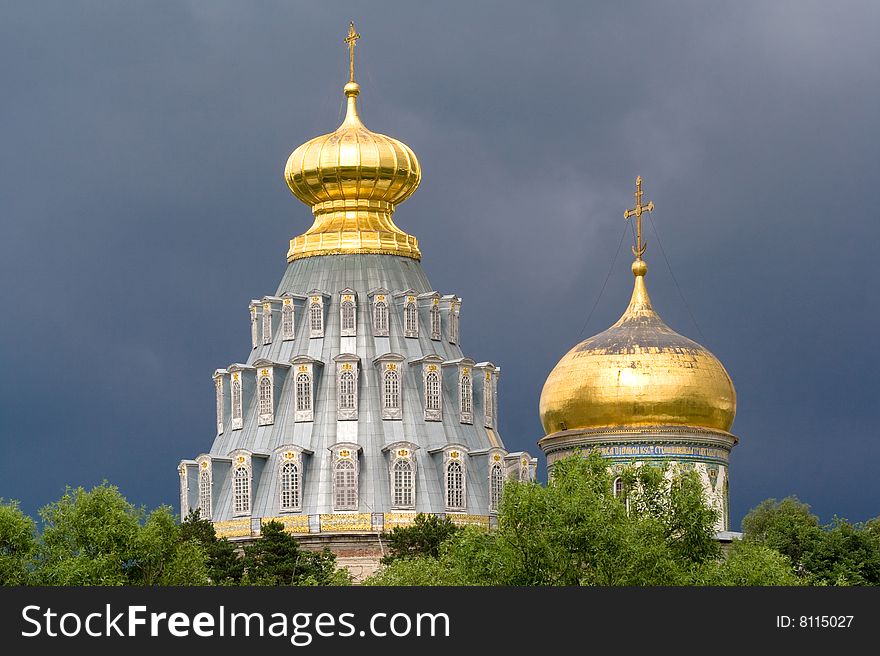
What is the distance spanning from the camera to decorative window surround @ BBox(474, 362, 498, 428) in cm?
8581

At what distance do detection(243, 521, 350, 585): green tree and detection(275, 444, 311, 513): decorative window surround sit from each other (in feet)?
15.2

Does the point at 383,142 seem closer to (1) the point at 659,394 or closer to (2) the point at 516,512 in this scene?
(1) the point at 659,394

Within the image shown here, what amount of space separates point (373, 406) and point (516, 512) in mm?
26868

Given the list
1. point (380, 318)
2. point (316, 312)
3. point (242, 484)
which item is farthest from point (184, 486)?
point (380, 318)

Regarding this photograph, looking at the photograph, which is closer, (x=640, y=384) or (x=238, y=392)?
(x=238, y=392)

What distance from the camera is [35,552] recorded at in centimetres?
6084

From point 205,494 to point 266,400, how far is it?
355 centimetres

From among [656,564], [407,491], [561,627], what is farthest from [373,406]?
[561,627]

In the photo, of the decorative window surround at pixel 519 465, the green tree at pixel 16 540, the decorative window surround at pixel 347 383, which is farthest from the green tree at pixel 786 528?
the green tree at pixel 16 540

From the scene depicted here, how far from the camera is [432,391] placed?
276 ft

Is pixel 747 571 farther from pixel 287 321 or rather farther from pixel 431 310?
pixel 287 321

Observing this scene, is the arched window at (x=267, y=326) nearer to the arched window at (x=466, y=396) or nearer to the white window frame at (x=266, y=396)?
the white window frame at (x=266, y=396)

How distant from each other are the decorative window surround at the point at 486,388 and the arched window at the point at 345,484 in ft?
19.8

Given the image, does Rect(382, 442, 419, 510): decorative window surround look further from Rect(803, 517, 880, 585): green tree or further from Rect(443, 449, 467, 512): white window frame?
Rect(803, 517, 880, 585): green tree
